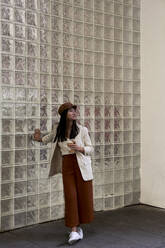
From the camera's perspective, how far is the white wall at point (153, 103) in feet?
14.9

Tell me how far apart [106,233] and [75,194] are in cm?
57

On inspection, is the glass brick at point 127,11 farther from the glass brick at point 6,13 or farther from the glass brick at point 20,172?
the glass brick at point 20,172

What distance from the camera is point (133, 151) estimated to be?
477cm

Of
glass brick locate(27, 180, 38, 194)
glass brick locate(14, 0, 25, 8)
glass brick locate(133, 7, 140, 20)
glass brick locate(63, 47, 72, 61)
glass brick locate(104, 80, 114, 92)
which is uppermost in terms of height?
glass brick locate(133, 7, 140, 20)

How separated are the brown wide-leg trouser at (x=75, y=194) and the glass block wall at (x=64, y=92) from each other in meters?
0.61

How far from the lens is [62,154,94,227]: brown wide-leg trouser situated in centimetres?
339

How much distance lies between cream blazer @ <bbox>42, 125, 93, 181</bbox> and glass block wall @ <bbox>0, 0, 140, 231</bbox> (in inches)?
17.1

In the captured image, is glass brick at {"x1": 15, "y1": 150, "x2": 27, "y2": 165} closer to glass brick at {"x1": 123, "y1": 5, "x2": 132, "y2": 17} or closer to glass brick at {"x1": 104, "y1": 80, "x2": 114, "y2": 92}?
glass brick at {"x1": 104, "y1": 80, "x2": 114, "y2": 92}

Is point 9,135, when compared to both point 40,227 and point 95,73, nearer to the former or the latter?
point 40,227

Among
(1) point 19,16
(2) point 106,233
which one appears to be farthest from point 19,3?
(2) point 106,233

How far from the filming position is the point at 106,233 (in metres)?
3.63

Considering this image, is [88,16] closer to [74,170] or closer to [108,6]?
[108,6]

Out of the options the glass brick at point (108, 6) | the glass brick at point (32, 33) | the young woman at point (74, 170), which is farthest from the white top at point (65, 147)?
the glass brick at point (108, 6)

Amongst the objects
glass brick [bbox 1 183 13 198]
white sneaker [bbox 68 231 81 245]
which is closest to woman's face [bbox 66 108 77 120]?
glass brick [bbox 1 183 13 198]
